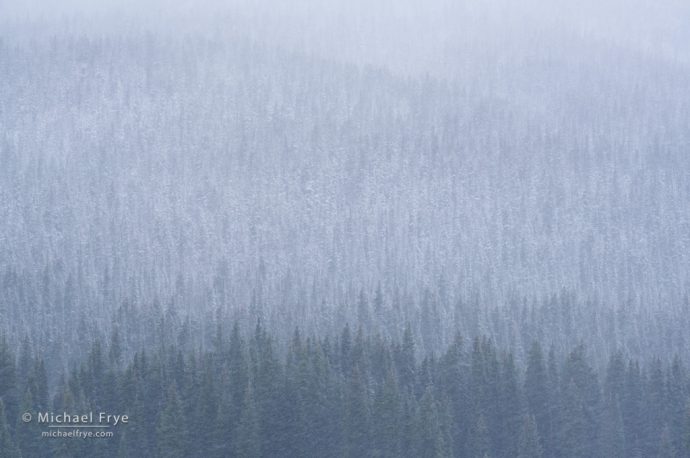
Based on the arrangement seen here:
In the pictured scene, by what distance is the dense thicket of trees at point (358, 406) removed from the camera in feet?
202

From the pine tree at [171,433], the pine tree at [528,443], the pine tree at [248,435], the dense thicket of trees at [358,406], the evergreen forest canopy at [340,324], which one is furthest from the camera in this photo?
the pine tree at [528,443]

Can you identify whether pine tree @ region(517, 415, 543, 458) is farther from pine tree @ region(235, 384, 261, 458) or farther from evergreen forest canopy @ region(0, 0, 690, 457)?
pine tree @ region(235, 384, 261, 458)

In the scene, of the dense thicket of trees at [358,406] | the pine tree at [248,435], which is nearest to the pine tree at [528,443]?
the dense thicket of trees at [358,406]

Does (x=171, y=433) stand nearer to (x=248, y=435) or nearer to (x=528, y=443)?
(x=248, y=435)

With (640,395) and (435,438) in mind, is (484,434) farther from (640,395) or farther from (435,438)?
(640,395)

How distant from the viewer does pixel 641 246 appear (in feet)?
619

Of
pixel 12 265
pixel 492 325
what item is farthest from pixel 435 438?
pixel 12 265

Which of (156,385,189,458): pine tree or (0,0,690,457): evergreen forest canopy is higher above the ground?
(0,0,690,457): evergreen forest canopy

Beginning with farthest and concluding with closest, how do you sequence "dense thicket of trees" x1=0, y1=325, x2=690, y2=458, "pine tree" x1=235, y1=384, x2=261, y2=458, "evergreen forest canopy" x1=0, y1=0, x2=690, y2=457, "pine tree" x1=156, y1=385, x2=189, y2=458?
"evergreen forest canopy" x1=0, y1=0, x2=690, y2=457
"dense thicket of trees" x1=0, y1=325, x2=690, y2=458
"pine tree" x1=235, y1=384, x2=261, y2=458
"pine tree" x1=156, y1=385, x2=189, y2=458

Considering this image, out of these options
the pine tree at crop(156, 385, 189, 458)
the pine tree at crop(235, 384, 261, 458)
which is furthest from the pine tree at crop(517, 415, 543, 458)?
the pine tree at crop(156, 385, 189, 458)

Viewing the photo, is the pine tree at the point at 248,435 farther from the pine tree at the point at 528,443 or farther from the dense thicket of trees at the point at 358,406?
the pine tree at the point at 528,443

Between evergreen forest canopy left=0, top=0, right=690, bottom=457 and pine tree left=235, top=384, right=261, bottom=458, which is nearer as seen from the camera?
pine tree left=235, top=384, right=261, bottom=458

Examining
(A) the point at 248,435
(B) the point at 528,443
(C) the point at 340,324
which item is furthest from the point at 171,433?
(C) the point at 340,324

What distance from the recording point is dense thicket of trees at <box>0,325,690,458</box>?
6153cm
